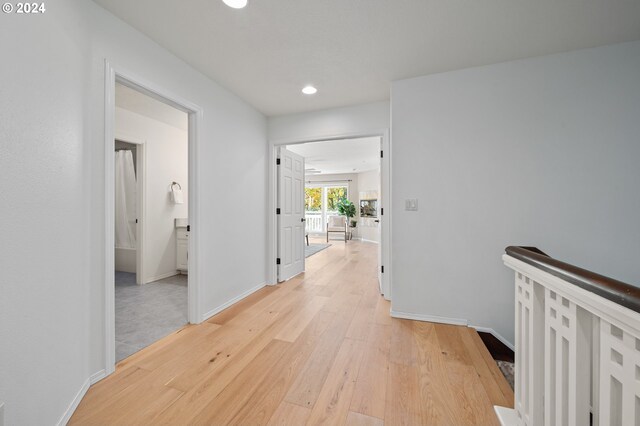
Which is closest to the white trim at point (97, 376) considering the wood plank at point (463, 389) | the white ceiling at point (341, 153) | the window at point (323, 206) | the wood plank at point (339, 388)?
the wood plank at point (339, 388)

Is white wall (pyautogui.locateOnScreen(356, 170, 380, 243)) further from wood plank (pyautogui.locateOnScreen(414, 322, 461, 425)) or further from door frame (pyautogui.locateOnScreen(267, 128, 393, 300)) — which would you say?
wood plank (pyautogui.locateOnScreen(414, 322, 461, 425))

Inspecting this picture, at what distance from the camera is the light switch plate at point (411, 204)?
8.46 ft

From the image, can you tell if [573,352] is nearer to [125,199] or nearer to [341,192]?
[125,199]

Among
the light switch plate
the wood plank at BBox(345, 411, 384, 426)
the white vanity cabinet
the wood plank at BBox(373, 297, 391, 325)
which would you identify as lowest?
the wood plank at BBox(345, 411, 384, 426)

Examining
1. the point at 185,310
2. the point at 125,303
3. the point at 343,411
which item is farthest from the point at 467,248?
the point at 125,303

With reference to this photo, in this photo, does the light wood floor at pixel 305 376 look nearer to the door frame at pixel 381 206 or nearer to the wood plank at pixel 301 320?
the wood plank at pixel 301 320

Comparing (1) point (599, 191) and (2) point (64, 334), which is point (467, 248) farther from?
(2) point (64, 334)

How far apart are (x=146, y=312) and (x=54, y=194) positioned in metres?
1.83

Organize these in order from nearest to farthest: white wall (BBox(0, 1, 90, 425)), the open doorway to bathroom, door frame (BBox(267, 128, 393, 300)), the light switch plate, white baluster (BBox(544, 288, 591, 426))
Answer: white baluster (BBox(544, 288, 591, 426))
white wall (BBox(0, 1, 90, 425))
the light switch plate
the open doorway to bathroom
door frame (BBox(267, 128, 393, 300))

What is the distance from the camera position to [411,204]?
8.50 feet

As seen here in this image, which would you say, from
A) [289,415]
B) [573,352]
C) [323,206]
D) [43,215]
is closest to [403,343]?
[289,415]

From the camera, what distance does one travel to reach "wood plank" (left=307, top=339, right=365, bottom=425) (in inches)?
52.6

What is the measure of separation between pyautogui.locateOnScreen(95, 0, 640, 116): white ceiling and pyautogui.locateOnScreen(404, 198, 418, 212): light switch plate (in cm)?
124

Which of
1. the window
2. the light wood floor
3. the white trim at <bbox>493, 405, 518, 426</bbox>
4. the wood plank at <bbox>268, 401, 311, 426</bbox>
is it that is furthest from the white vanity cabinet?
the window
